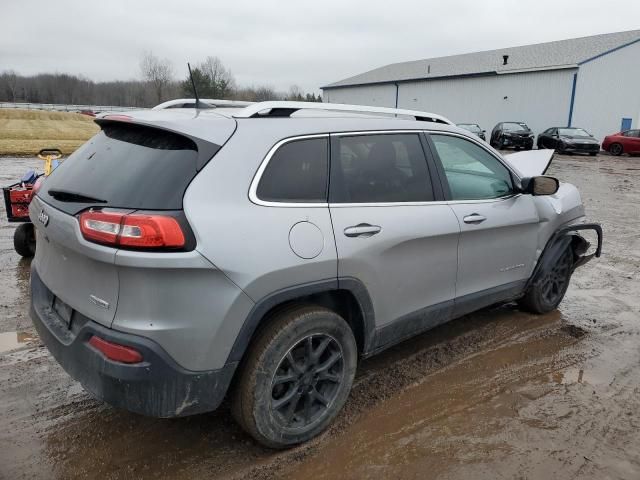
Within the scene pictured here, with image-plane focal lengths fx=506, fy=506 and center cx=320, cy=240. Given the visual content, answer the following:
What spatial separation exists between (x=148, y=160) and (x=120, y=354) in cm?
93

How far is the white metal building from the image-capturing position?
31766mm

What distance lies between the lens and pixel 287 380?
2699 mm

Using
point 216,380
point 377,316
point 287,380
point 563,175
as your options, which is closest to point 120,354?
point 216,380

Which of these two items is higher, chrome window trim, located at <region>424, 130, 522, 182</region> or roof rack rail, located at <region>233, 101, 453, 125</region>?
roof rack rail, located at <region>233, 101, 453, 125</region>

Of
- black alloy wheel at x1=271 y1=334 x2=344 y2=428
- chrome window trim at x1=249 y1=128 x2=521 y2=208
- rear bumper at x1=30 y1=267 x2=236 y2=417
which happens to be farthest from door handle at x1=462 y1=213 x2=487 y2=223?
rear bumper at x1=30 y1=267 x2=236 y2=417

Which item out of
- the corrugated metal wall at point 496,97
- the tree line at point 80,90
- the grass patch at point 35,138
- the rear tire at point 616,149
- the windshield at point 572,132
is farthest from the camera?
the tree line at point 80,90

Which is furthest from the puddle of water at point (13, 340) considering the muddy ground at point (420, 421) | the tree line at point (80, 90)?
the tree line at point (80, 90)

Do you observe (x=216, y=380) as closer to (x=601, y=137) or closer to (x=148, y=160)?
(x=148, y=160)

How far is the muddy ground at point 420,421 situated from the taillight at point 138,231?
1.25 meters

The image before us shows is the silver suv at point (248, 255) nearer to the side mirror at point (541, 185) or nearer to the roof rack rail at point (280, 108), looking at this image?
the roof rack rail at point (280, 108)

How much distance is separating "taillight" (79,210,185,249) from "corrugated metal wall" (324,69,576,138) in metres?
34.7

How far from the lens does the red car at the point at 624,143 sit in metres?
26.0

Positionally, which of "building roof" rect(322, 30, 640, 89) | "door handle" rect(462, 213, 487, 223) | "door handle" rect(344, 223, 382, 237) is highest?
"building roof" rect(322, 30, 640, 89)

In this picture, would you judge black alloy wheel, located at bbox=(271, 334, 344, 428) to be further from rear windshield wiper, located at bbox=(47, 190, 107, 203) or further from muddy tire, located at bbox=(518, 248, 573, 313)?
muddy tire, located at bbox=(518, 248, 573, 313)
